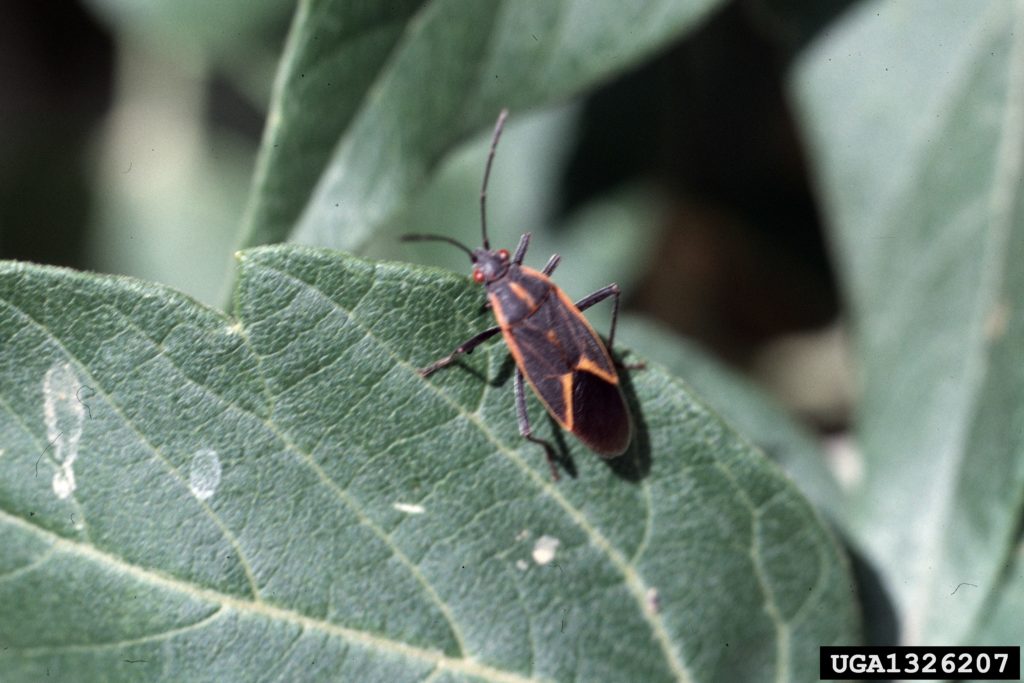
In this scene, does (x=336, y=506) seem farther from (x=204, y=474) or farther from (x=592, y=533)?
Answer: (x=592, y=533)

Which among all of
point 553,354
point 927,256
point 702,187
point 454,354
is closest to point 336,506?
point 454,354

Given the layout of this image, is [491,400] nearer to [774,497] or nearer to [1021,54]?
[774,497]

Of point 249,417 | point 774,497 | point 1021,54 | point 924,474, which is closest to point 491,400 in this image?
point 249,417

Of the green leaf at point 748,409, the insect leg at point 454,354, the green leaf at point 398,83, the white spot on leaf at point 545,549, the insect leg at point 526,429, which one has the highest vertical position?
the green leaf at point 398,83

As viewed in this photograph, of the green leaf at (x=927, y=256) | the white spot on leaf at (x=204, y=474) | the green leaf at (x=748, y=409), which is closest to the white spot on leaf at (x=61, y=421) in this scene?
the white spot on leaf at (x=204, y=474)

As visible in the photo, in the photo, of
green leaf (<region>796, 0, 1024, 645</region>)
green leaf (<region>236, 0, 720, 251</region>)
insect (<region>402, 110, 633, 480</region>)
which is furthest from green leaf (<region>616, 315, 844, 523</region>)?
green leaf (<region>236, 0, 720, 251</region>)

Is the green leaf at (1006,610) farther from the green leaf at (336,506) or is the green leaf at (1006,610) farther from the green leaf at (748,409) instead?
the green leaf at (336,506)
